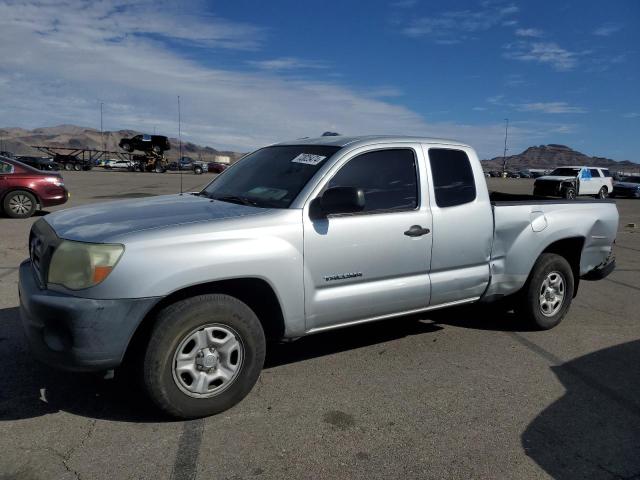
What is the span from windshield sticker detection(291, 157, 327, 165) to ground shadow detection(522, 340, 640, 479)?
7.42ft

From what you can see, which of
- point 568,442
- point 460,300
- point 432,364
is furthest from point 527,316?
point 568,442

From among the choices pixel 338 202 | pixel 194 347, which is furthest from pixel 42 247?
pixel 338 202

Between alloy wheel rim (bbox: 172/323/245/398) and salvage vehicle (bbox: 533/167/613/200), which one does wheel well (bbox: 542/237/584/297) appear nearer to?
alloy wheel rim (bbox: 172/323/245/398)

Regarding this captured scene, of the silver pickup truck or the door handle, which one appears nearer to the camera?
the silver pickup truck

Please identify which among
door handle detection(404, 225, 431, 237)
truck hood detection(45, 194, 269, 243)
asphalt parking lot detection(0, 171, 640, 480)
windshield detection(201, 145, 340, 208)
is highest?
windshield detection(201, 145, 340, 208)

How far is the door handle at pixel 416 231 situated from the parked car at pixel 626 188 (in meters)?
30.3

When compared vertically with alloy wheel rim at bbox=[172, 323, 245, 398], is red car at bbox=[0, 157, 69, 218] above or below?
above

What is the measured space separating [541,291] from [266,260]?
3.00 metres

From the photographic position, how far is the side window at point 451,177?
4441mm

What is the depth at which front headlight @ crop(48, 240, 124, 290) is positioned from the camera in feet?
10.0

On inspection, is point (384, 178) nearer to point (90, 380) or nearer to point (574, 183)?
point (90, 380)

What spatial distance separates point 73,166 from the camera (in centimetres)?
4916

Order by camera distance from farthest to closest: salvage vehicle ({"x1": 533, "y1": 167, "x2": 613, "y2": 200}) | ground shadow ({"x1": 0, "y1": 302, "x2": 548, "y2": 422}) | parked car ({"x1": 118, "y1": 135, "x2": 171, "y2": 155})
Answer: parked car ({"x1": 118, "y1": 135, "x2": 171, "y2": 155}) → salvage vehicle ({"x1": 533, "y1": 167, "x2": 613, "y2": 200}) → ground shadow ({"x1": 0, "y1": 302, "x2": 548, "y2": 422})

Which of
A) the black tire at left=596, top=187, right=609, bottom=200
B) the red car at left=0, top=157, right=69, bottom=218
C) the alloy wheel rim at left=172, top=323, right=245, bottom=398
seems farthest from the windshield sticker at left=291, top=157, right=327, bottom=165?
the black tire at left=596, top=187, right=609, bottom=200
